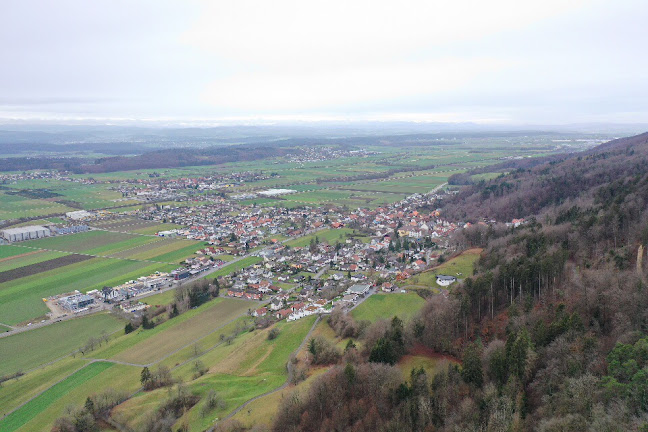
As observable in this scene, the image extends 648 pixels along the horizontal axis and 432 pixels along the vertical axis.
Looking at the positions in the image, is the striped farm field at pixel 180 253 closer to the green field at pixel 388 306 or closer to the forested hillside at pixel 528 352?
the green field at pixel 388 306

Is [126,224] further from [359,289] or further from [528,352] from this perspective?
[528,352]

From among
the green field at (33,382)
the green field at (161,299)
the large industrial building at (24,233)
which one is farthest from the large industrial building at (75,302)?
the large industrial building at (24,233)

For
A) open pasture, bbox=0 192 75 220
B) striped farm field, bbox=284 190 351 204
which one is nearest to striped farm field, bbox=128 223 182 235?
open pasture, bbox=0 192 75 220

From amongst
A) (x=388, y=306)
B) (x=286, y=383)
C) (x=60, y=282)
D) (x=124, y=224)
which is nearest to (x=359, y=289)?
(x=388, y=306)

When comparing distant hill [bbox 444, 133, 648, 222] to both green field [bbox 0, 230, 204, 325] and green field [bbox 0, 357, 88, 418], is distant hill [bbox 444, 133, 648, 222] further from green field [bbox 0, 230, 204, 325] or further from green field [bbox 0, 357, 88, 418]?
green field [bbox 0, 357, 88, 418]

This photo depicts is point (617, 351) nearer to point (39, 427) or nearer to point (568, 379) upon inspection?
point (568, 379)

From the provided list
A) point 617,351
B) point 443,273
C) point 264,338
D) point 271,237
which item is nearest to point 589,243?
point 443,273
